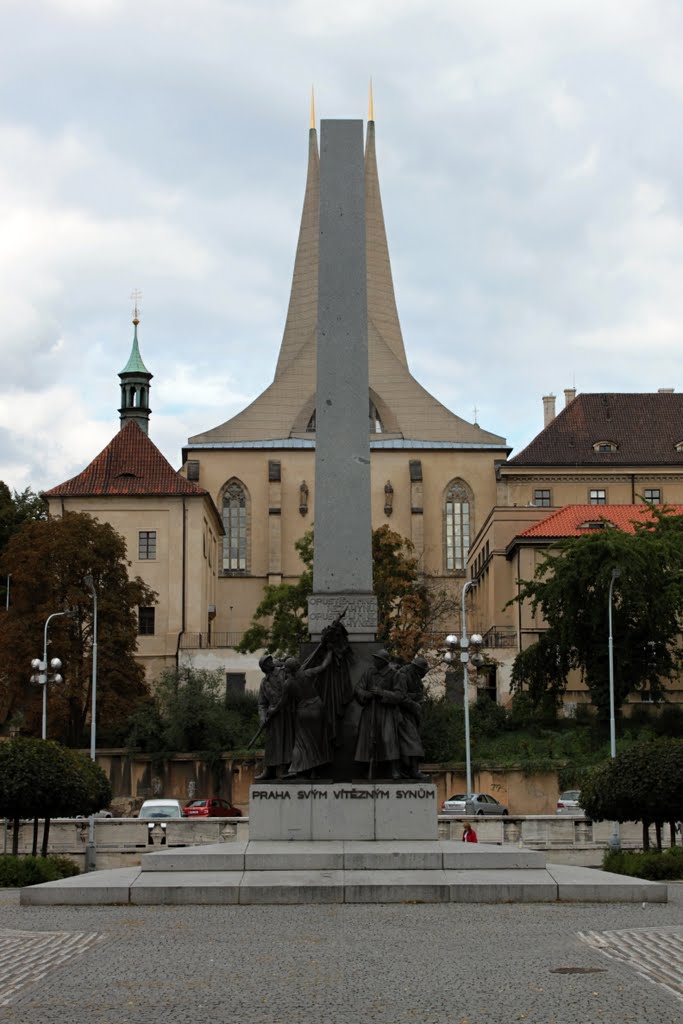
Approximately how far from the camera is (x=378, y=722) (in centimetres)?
2367

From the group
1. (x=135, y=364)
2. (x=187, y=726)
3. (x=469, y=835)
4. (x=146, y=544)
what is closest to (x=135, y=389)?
(x=135, y=364)

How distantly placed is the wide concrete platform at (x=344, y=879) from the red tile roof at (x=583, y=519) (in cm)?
4835

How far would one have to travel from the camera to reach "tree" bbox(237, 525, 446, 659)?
62.9m

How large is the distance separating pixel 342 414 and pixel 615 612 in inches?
1336

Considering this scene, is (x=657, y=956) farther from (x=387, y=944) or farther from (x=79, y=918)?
(x=79, y=918)

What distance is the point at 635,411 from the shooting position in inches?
3482

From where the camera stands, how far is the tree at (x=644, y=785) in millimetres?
25688

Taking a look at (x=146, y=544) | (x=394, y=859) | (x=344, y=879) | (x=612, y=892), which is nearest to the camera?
(x=612, y=892)

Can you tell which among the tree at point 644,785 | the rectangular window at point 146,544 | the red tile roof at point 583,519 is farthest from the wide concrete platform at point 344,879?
the rectangular window at point 146,544

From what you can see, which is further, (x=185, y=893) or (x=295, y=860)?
(x=295, y=860)

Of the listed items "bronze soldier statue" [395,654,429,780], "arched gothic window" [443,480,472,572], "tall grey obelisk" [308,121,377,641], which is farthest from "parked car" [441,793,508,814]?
"arched gothic window" [443,480,472,572]

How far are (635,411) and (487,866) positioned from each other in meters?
69.3

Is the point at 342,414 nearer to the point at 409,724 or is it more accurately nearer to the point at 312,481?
the point at 409,724

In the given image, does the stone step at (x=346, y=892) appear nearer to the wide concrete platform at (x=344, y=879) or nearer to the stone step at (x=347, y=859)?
the wide concrete platform at (x=344, y=879)
